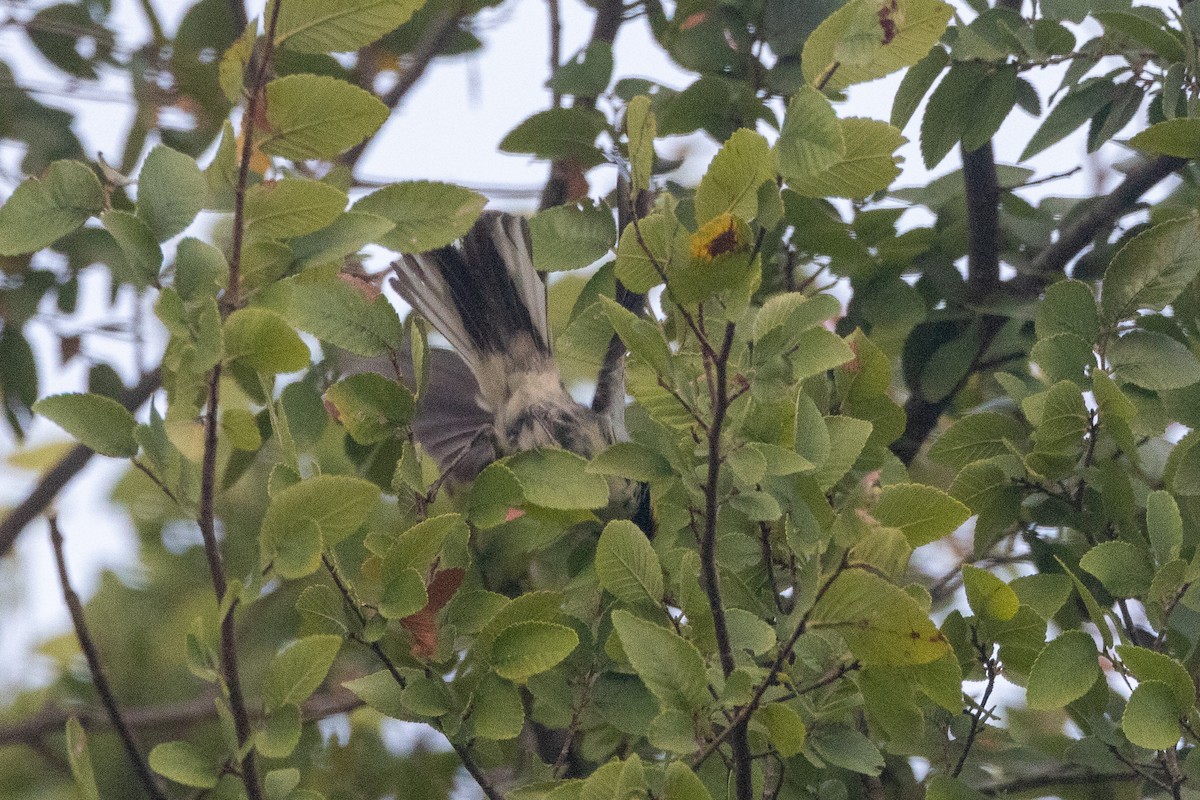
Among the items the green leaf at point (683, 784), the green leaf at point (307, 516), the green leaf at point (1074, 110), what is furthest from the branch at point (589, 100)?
the green leaf at point (683, 784)

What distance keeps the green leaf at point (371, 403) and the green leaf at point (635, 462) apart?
1.01 ft

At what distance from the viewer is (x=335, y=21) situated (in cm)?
131

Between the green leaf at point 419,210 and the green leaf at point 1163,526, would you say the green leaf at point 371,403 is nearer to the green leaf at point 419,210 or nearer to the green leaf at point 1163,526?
the green leaf at point 419,210

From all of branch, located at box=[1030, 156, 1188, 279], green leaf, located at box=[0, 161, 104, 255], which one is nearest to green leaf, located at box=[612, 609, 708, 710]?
green leaf, located at box=[0, 161, 104, 255]

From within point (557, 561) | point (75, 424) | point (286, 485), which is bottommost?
point (557, 561)

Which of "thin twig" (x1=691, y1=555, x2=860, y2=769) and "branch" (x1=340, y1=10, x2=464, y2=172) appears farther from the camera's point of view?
"branch" (x1=340, y1=10, x2=464, y2=172)

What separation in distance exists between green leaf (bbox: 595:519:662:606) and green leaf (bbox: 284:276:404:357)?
0.36 m

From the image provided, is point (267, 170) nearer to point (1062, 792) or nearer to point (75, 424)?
point (75, 424)

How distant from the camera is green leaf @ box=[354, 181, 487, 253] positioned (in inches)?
58.6

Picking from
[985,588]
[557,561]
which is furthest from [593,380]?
[985,588]

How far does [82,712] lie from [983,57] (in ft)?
6.34

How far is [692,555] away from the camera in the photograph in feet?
4.65

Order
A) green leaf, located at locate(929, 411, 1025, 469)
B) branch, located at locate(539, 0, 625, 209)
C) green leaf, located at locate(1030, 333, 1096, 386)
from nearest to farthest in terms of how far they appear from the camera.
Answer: green leaf, located at locate(1030, 333, 1096, 386) < green leaf, located at locate(929, 411, 1025, 469) < branch, located at locate(539, 0, 625, 209)

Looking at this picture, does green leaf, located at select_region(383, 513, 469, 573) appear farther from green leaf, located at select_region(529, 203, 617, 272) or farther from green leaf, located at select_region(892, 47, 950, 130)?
green leaf, located at select_region(892, 47, 950, 130)
